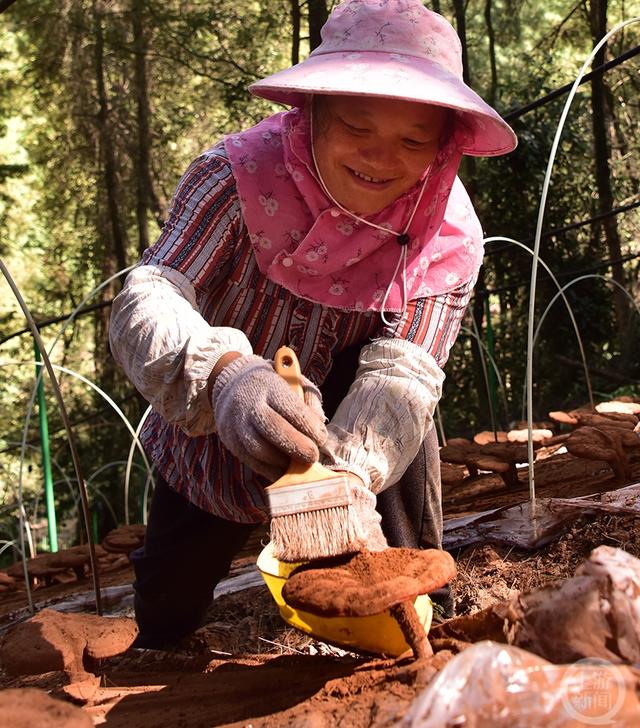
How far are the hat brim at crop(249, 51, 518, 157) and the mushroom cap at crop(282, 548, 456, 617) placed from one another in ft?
2.51

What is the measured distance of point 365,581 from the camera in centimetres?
124

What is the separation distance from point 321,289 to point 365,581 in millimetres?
781

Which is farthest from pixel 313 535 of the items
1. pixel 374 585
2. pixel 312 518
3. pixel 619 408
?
pixel 619 408

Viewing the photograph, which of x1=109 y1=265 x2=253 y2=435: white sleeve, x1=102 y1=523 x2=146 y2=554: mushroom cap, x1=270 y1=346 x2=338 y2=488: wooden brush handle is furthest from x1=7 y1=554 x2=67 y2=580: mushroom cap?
x1=270 y1=346 x2=338 y2=488: wooden brush handle

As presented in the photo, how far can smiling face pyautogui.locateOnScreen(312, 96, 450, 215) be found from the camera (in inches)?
63.9

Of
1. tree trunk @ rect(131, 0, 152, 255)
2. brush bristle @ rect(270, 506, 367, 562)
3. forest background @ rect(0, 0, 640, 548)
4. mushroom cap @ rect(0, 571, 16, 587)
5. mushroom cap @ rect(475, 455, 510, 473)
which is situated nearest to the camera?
brush bristle @ rect(270, 506, 367, 562)

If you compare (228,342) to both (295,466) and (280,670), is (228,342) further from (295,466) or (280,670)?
(280,670)

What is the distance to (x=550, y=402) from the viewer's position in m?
9.41

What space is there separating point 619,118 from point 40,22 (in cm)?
670

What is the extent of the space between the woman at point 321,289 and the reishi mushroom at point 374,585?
142mm

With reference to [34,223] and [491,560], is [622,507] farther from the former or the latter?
[34,223]

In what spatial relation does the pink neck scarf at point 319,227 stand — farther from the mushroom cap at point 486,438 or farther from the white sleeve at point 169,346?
the mushroom cap at point 486,438

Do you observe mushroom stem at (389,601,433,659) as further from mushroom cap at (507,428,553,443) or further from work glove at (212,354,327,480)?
mushroom cap at (507,428,553,443)

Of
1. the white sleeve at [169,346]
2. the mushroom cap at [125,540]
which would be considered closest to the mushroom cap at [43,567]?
the mushroom cap at [125,540]
